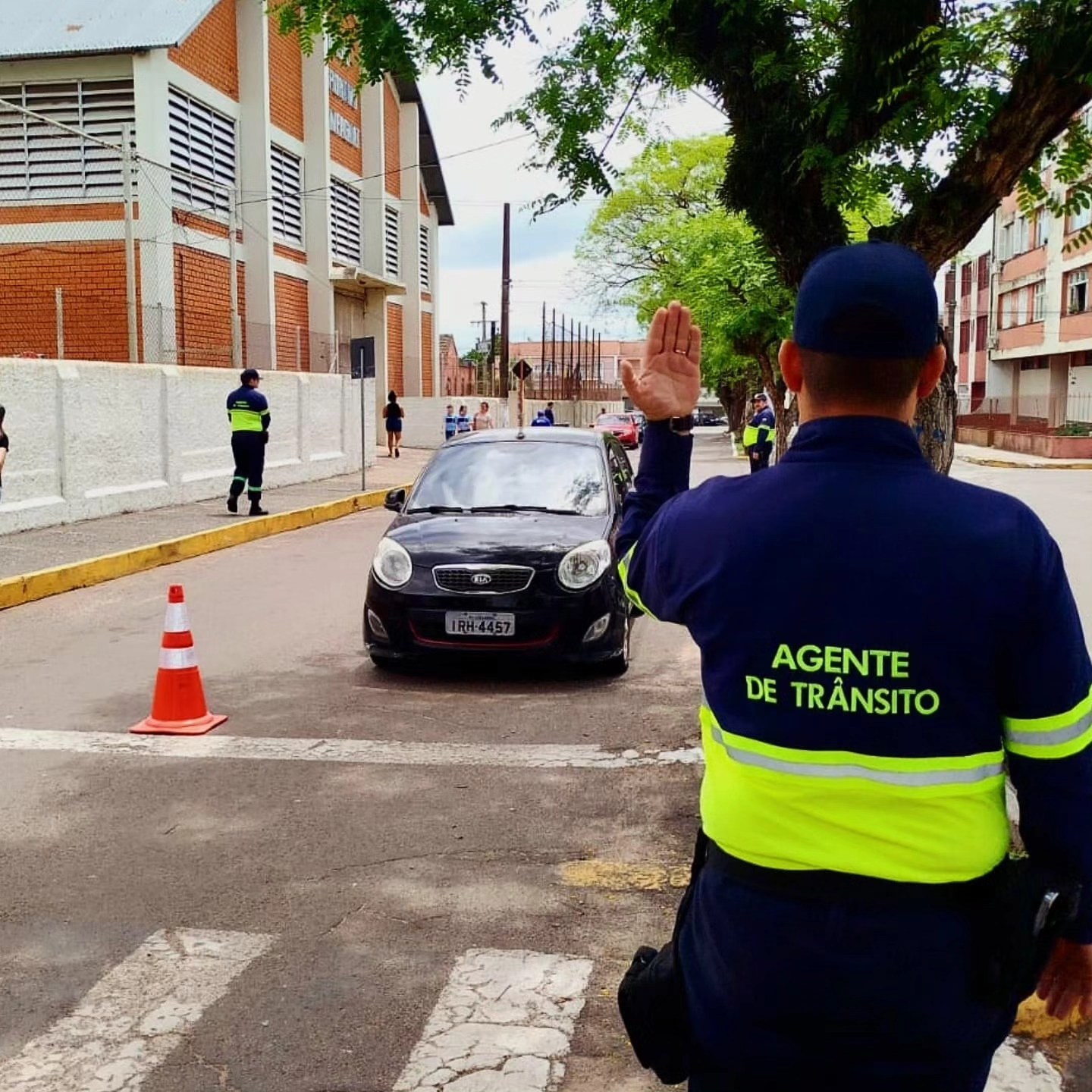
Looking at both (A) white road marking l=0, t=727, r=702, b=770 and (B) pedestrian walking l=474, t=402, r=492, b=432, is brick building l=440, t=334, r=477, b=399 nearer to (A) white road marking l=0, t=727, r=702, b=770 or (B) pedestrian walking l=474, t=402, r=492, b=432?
(B) pedestrian walking l=474, t=402, r=492, b=432

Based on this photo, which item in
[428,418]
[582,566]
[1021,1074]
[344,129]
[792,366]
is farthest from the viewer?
[428,418]

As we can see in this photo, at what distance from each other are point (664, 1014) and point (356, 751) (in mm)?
4570

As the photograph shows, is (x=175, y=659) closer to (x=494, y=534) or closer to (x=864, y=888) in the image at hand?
(x=494, y=534)

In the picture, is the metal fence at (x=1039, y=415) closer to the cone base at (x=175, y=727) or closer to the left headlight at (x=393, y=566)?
the left headlight at (x=393, y=566)

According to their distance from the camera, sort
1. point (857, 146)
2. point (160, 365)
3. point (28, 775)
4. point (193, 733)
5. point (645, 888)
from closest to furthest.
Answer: point (645, 888) < point (857, 146) < point (28, 775) < point (193, 733) < point (160, 365)

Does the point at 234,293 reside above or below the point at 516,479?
above

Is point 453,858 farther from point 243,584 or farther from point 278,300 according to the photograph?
point 278,300

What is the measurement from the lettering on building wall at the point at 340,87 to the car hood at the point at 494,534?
25.0 m

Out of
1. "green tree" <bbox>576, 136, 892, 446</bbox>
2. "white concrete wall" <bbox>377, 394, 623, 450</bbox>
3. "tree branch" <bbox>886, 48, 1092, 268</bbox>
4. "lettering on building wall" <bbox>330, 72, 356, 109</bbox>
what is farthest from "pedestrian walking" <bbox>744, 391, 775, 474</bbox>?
"lettering on building wall" <bbox>330, 72, 356, 109</bbox>

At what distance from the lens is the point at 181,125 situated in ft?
75.5

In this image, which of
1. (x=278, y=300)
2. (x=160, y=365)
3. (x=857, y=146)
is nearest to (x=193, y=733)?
(x=857, y=146)

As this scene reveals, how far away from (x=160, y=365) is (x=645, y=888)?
14720 mm

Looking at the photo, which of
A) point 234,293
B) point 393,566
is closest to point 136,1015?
point 393,566

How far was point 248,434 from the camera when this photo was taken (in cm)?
1622
